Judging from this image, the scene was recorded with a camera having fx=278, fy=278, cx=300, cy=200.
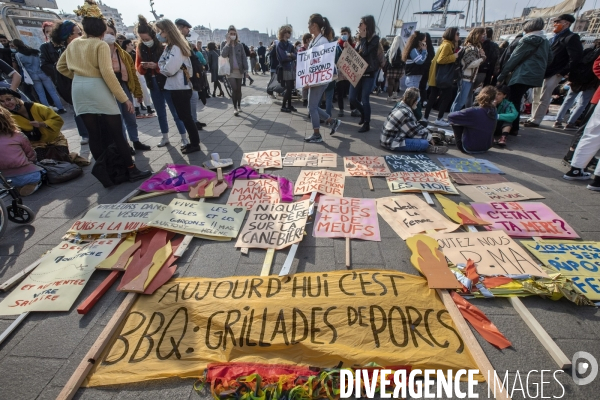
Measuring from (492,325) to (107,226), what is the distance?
3.51 m

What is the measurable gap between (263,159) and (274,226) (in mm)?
2087

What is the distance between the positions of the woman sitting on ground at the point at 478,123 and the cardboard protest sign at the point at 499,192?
138 cm

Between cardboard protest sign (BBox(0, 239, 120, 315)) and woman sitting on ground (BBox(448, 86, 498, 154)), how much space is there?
17.8ft

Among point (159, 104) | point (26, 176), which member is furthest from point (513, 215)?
point (26, 176)

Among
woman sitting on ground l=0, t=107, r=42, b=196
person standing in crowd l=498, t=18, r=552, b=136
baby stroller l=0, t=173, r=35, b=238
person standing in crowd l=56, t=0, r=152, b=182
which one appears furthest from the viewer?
person standing in crowd l=498, t=18, r=552, b=136

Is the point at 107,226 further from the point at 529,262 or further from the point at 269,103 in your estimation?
the point at 269,103

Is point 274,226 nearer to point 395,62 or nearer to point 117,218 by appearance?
point 117,218

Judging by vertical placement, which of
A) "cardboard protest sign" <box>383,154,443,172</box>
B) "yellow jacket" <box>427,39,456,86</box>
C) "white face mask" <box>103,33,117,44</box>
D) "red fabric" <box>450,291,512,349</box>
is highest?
"yellow jacket" <box>427,39,456,86</box>

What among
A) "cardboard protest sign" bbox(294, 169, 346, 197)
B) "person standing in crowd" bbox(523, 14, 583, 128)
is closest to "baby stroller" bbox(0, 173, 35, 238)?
"cardboard protest sign" bbox(294, 169, 346, 197)

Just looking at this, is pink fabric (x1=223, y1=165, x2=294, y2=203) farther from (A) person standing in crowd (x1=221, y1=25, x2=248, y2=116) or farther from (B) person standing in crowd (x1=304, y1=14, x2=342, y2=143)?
(A) person standing in crowd (x1=221, y1=25, x2=248, y2=116)

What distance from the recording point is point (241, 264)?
250 centimetres

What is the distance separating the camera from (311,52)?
16.4 ft

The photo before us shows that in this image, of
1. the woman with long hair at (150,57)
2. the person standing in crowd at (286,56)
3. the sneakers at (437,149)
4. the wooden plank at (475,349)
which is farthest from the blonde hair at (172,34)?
the wooden plank at (475,349)

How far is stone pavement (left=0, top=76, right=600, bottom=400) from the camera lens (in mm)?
1632
